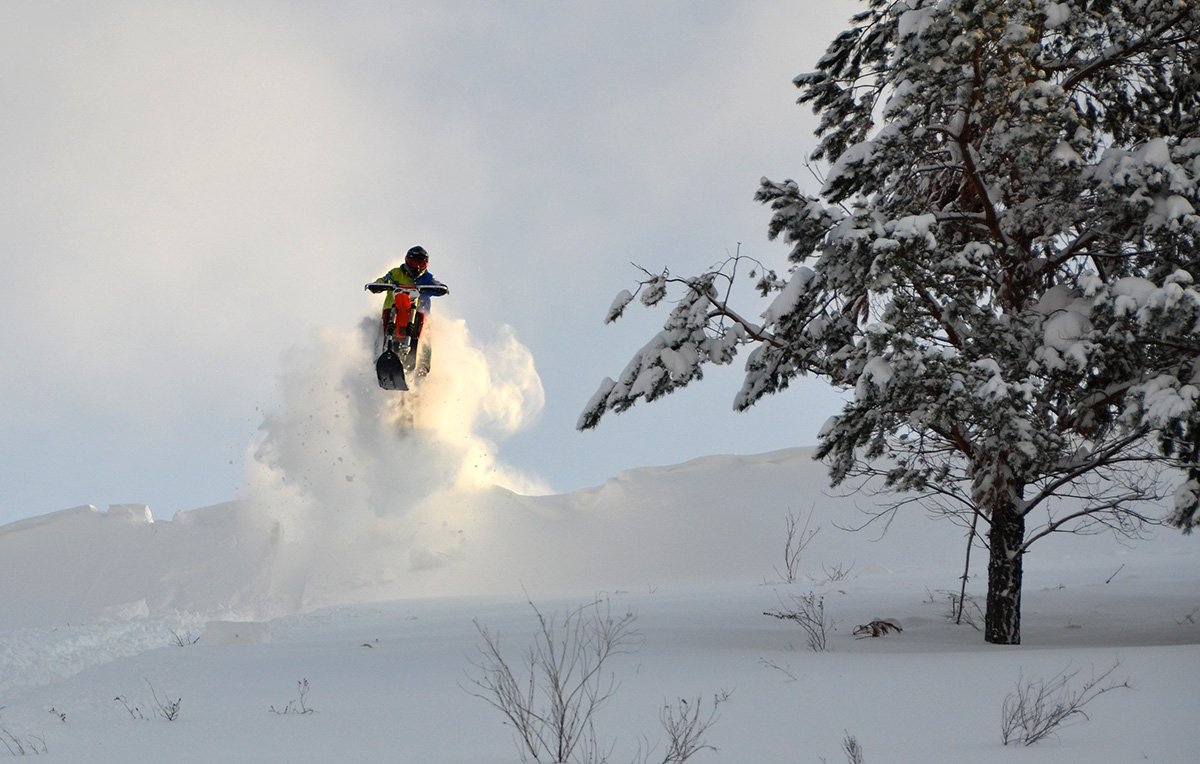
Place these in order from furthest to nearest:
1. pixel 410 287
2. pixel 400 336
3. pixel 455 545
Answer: pixel 455 545 → pixel 400 336 → pixel 410 287

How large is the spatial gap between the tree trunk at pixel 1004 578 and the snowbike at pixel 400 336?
24.8ft

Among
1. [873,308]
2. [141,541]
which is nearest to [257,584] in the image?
[141,541]

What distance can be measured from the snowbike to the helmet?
0.32 meters

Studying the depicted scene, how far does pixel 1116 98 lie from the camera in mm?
10547

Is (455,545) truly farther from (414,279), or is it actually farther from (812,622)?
(812,622)

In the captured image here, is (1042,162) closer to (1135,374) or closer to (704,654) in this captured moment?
(1135,374)

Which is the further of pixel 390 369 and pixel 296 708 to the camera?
pixel 390 369

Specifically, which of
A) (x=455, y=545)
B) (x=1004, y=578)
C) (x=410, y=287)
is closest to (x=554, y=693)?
(x=1004, y=578)

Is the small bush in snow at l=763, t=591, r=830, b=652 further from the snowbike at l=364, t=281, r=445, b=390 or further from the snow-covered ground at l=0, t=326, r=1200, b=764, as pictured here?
the snowbike at l=364, t=281, r=445, b=390

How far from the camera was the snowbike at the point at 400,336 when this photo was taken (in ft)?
45.7

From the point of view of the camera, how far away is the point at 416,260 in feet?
45.8

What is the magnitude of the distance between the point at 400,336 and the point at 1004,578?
27.8 ft

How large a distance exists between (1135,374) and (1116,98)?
12.1 ft

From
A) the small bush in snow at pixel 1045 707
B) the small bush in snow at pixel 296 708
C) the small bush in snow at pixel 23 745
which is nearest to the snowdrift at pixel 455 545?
the small bush in snow at pixel 296 708
